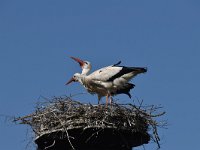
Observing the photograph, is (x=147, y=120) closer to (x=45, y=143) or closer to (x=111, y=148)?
(x=111, y=148)

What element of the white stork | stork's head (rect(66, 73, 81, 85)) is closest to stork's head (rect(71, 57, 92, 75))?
stork's head (rect(66, 73, 81, 85))

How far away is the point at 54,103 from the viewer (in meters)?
8.02

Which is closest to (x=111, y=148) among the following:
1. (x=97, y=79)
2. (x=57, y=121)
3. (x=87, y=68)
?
(x=57, y=121)

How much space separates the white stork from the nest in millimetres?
1894

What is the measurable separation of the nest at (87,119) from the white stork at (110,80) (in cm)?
189

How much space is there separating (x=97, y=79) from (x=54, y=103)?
6.66 ft

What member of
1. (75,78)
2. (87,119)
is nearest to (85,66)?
(75,78)

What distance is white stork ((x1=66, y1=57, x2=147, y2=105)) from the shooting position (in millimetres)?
9898

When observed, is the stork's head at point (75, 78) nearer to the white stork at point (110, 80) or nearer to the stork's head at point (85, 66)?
the white stork at point (110, 80)

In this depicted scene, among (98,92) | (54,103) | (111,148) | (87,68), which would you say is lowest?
(111,148)

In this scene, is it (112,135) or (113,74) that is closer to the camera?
(112,135)

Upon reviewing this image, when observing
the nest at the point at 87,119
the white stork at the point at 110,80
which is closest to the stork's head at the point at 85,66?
the white stork at the point at 110,80

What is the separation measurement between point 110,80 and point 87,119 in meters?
2.71

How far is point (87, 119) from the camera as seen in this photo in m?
7.30
